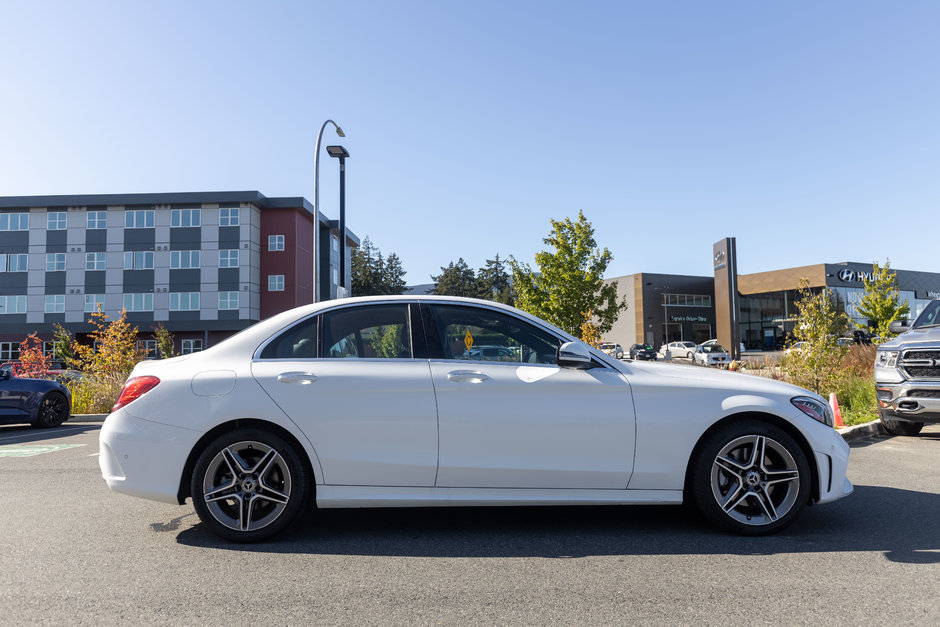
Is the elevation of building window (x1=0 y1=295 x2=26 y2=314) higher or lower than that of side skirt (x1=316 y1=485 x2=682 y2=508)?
higher

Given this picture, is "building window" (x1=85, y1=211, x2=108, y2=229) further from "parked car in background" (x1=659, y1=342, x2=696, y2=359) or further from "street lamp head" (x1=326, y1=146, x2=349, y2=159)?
"parked car in background" (x1=659, y1=342, x2=696, y2=359)

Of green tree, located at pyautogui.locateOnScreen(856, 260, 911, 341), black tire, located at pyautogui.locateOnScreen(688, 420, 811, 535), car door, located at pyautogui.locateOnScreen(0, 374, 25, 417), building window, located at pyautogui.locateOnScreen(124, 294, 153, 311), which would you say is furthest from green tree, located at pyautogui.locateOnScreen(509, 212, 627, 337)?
building window, located at pyautogui.locateOnScreen(124, 294, 153, 311)

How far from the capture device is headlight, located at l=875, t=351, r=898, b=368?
8562mm

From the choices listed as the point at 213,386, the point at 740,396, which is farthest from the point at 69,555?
the point at 740,396

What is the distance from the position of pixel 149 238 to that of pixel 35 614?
51010mm

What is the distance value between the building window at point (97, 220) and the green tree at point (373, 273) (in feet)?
119

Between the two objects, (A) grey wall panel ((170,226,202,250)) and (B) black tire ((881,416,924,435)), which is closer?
(B) black tire ((881,416,924,435))

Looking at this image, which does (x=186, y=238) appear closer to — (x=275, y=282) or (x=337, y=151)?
(x=275, y=282)

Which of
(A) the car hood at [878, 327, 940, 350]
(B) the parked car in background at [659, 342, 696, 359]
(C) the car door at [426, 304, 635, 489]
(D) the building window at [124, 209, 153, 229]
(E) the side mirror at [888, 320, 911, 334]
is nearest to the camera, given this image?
(C) the car door at [426, 304, 635, 489]

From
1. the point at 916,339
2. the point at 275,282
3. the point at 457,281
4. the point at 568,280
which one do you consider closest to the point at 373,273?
the point at 457,281

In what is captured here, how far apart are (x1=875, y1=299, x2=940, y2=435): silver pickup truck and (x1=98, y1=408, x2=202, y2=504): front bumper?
830 cm

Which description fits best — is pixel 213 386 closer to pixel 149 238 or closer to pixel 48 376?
pixel 48 376

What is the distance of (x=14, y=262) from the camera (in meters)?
49.4

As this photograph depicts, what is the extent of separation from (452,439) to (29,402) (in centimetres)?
1108
